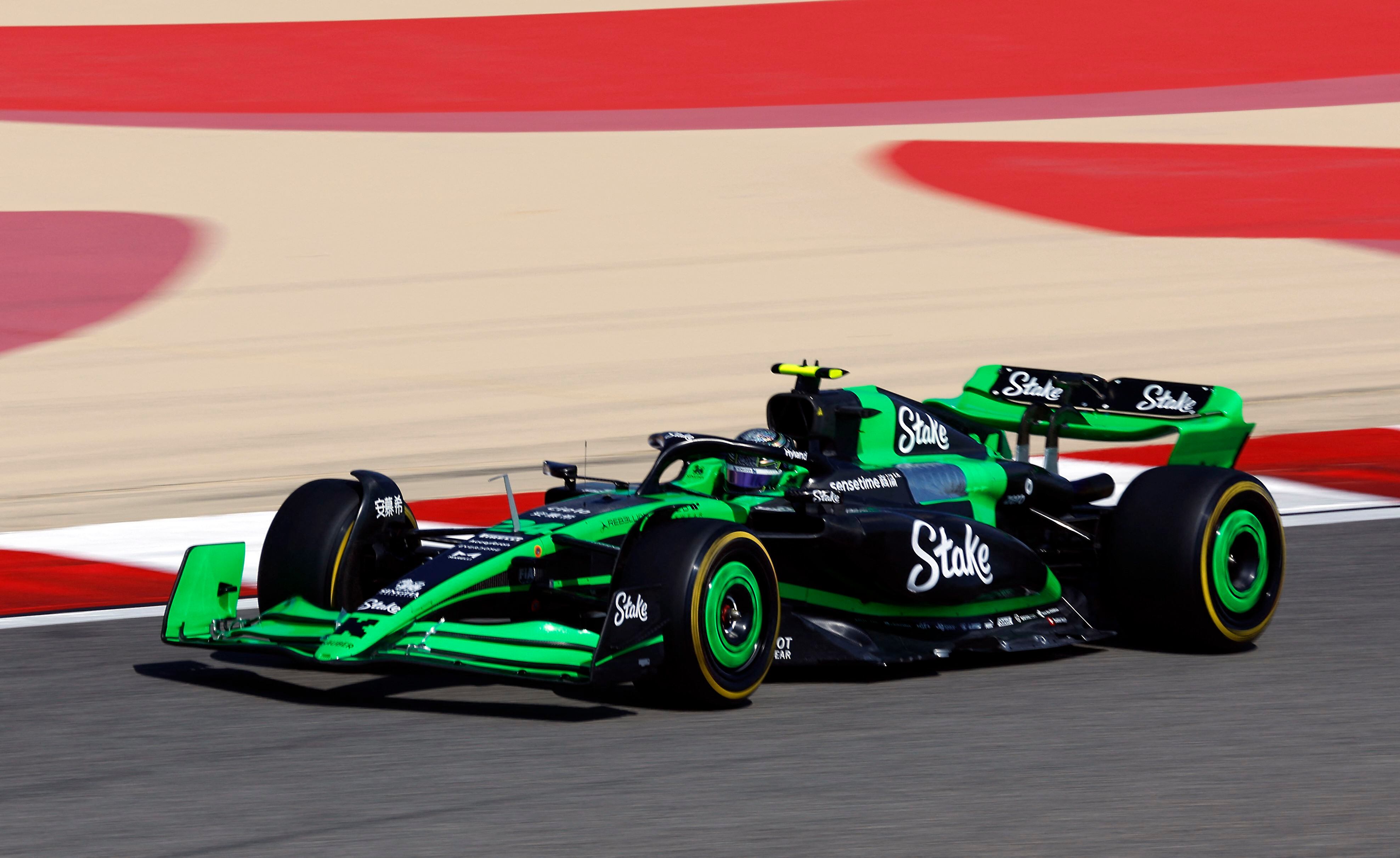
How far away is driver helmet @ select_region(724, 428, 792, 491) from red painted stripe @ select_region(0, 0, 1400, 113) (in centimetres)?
1974

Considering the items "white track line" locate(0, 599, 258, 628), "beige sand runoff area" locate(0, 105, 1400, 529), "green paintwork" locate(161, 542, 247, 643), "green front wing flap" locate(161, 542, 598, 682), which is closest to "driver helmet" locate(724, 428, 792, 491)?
"green front wing flap" locate(161, 542, 598, 682)

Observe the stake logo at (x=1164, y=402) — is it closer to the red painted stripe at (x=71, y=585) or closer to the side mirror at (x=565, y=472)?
the side mirror at (x=565, y=472)

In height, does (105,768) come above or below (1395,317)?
below

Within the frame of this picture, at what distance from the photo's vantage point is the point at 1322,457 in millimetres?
12031

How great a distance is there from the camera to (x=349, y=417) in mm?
13578

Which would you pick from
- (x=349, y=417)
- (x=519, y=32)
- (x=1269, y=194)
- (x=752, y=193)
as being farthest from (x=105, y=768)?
(x=519, y=32)

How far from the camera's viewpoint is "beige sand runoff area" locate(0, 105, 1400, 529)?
13.0 metres

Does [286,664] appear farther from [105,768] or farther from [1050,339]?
[1050,339]

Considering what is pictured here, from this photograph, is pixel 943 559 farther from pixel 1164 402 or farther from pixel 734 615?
pixel 1164 402

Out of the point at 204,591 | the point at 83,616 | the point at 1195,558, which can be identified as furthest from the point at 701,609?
the point at 83,616

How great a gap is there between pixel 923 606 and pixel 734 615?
102cm

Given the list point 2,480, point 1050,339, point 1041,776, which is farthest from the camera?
point 1050,339

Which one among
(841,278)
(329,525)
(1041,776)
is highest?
(841,278)

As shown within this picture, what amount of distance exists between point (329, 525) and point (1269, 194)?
15524mm
